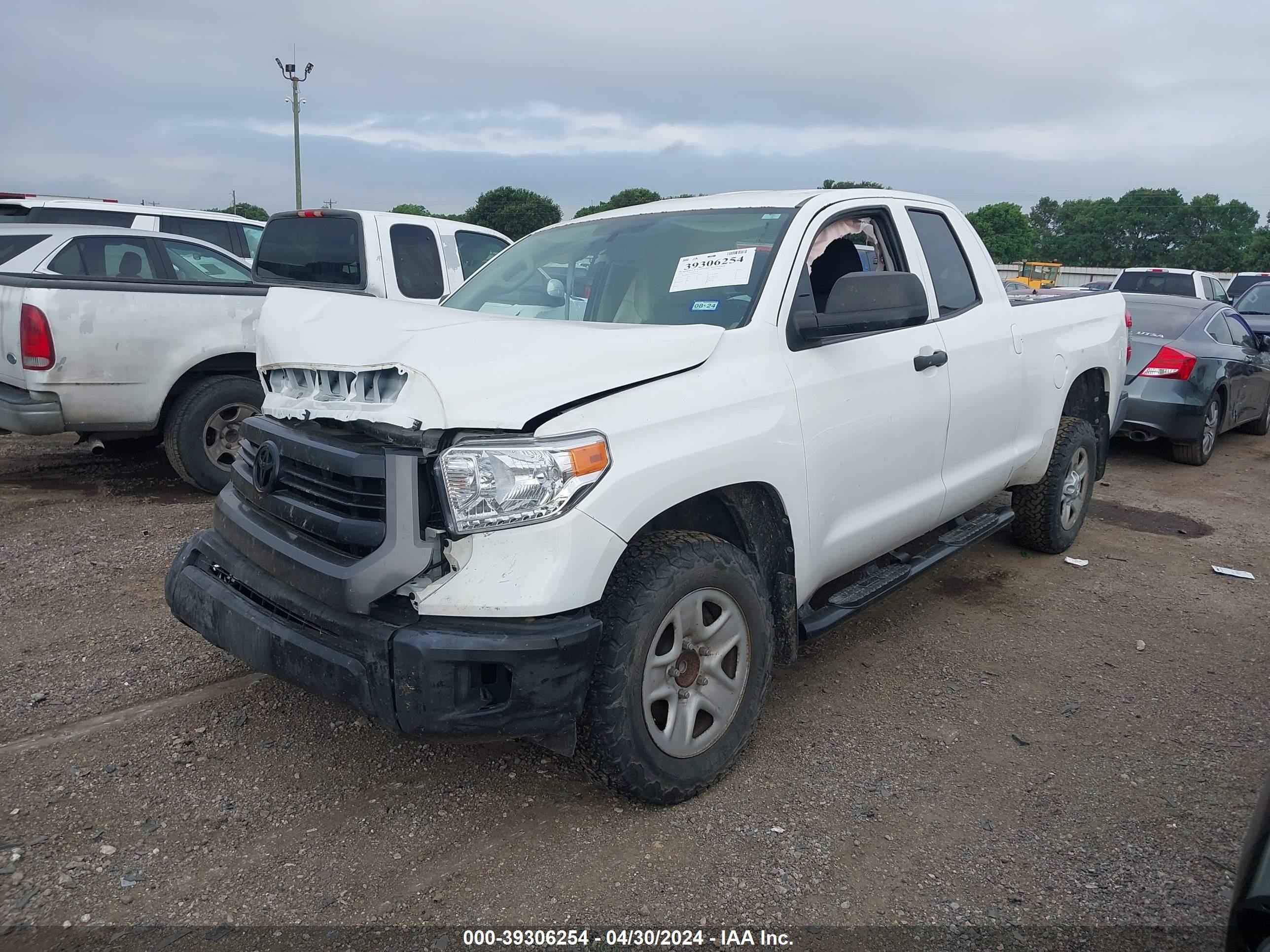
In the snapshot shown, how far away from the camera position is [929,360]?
3.76 metres

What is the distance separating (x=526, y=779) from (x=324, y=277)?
5228 mm

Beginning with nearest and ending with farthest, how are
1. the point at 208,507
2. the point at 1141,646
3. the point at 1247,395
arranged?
1. the point at 1141,646
2. the point at 208,507
3. the point at 1247,395

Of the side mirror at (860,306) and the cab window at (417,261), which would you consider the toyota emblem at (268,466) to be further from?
the cab window at (417,261)

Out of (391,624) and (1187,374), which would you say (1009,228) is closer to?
(1187,374)

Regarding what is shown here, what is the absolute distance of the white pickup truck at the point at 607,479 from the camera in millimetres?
2441

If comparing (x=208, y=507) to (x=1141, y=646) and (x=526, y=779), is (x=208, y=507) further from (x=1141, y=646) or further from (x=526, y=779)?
(x=1141, y=646)

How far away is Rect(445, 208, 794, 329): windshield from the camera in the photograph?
129 inches

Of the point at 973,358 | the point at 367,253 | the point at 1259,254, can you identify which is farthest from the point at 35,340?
the point at 1259,254

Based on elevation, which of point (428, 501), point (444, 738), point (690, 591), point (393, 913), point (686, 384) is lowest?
point (393, 913)

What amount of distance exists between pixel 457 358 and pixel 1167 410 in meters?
7.43

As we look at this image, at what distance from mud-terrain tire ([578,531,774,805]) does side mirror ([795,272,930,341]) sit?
841 mm

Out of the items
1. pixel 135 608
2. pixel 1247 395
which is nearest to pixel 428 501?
pixel 135 608

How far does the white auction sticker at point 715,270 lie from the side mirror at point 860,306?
0.26m

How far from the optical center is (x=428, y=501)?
2.49 meters
